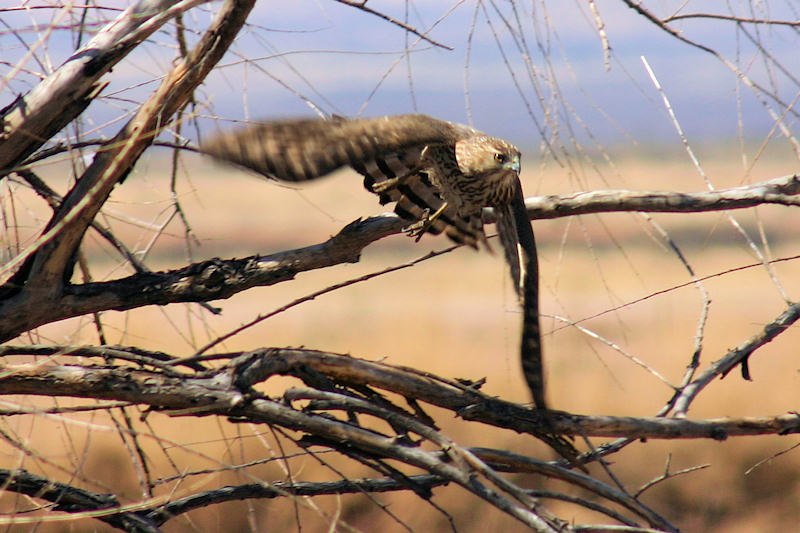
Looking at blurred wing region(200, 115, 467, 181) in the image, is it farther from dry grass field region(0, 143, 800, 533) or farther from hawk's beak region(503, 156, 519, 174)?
dry grass field region(0, 143, 800, 533)

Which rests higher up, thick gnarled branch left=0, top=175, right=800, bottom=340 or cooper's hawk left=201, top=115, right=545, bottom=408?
cooper's hawk left=201, top=115, right=545, bottom=408

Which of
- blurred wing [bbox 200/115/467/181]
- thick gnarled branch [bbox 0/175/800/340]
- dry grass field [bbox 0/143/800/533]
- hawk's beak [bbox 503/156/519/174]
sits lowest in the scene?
dry grass field [bbox 0/143/800/533]

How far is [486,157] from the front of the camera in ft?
6.41

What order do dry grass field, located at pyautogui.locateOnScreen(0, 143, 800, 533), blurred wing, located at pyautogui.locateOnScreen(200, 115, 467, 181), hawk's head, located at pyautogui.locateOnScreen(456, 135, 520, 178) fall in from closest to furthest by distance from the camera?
blurred wing, located at pyautogui.locateOnScreen(200, 115, 467, 181), hawk's head, located at pyautogui.locateOnScreen(456, 135, 520, 178), dry grass field, located at pyautogui.locateOnScreen(0, 143, 800, 533)

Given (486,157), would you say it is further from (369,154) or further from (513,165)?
(369,154)

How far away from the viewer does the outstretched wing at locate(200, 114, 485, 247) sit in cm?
129

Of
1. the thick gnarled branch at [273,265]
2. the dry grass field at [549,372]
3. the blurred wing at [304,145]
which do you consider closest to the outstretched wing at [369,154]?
the blurred wing at [304,145]

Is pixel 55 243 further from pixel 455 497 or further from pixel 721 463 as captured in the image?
pixel 721 463

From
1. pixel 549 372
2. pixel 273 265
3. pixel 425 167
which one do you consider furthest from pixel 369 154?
pixel 549 372

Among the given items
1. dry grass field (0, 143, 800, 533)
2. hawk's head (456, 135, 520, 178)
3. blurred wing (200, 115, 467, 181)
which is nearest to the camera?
blurred wing (200, 115, 467, 181)

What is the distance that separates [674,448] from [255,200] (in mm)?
6779

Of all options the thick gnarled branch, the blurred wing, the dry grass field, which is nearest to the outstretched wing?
the blurred wing

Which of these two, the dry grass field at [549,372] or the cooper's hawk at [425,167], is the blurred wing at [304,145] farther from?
the dry grass field at [549,372]

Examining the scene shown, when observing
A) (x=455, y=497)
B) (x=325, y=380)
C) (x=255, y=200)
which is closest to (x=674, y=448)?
(x=455, y=497)
